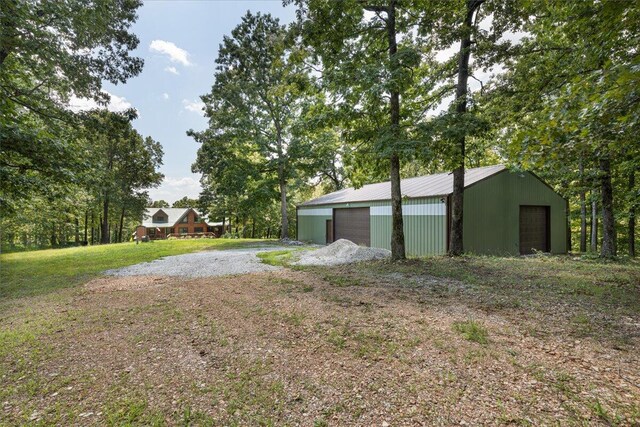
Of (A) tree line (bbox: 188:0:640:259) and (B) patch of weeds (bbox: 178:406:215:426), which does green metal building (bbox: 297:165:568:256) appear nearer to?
(A) tree line (bbox: 188:0:640:259)

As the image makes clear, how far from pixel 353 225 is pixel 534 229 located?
844 centimetres

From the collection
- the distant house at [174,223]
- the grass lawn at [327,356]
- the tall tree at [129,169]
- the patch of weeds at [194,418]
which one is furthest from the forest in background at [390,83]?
the distant house at [174,223]

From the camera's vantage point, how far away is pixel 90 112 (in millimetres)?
9555

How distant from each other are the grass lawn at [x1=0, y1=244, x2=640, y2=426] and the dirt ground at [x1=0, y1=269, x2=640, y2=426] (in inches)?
0.6

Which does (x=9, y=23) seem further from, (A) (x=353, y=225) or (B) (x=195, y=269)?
(A) (x=353, y=225)

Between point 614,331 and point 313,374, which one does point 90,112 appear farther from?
point 614,331

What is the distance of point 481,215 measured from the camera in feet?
38.5

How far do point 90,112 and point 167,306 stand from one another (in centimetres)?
842

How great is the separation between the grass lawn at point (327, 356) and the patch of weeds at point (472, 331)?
23 millimetres

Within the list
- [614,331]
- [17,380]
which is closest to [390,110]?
[614,331]

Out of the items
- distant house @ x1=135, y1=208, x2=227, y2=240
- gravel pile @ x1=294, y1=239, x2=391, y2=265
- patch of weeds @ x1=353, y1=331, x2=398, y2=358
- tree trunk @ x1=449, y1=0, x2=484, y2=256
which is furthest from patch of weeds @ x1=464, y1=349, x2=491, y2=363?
distant house @ x1=135, y1=208, x2=227, y2=240

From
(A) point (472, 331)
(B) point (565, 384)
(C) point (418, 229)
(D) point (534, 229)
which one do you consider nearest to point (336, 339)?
(A) point (472, 331)

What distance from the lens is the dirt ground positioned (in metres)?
2.10

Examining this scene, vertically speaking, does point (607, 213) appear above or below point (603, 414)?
above
